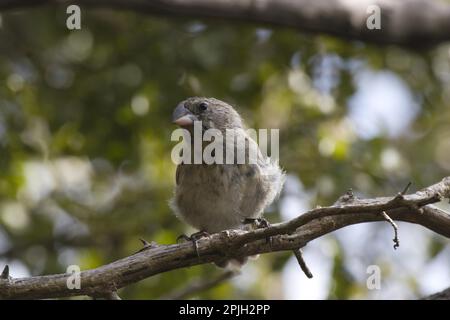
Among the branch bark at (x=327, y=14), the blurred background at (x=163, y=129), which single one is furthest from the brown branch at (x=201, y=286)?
the branch bark at (x=327, y=14)

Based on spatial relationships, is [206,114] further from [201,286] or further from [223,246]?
[223,246]

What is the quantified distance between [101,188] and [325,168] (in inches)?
95.6

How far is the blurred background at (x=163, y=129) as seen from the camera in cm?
616

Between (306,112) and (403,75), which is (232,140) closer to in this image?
(306,112)

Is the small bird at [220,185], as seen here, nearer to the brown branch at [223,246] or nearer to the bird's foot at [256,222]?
the bird's foot at [256,222]

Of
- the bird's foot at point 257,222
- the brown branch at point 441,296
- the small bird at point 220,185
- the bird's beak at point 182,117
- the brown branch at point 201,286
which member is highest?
the bird's beak at point 182,117

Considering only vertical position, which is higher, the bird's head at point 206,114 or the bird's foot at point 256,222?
the bird's head at point 206,114

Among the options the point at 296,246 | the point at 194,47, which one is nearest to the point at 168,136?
the point at 194,47

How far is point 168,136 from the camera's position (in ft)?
21.3

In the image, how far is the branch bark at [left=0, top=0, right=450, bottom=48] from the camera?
141 inches

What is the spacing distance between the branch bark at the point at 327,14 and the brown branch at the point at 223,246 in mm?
723

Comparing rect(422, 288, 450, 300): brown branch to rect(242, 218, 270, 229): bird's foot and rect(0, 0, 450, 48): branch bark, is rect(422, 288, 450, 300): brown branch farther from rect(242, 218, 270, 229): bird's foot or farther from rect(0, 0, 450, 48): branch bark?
rect(0, 0, 450, 48): branch bark

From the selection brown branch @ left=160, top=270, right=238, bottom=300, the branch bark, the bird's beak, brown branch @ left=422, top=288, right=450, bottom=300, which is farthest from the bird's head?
brown branch @ left=422, top=288, right=450, bottom=300

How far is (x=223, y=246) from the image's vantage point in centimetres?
374
